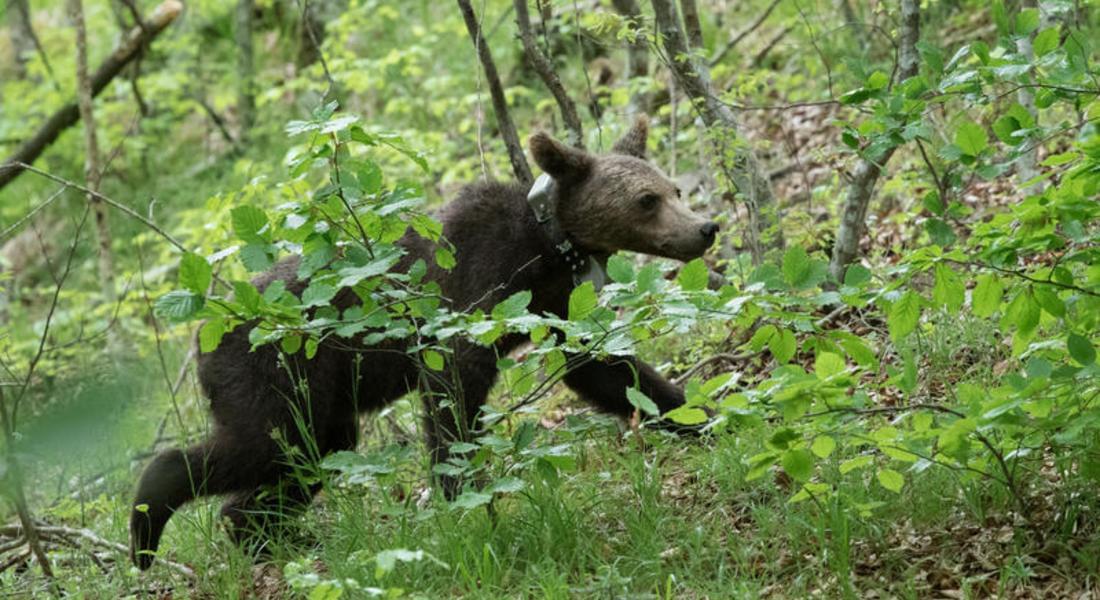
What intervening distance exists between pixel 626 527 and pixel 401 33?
35.0 ft

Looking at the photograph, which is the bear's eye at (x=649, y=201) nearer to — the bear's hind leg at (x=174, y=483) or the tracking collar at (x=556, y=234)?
the tracking collar at (x=556, y=234)

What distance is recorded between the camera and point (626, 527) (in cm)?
458

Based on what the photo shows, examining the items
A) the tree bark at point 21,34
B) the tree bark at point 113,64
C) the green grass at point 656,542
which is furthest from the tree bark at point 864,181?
the tree bark at point 21,34

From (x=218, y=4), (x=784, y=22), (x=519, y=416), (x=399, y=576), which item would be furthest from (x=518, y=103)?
(x=399, y=576)

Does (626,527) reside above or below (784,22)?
below

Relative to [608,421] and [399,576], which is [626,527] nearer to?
[608,421]

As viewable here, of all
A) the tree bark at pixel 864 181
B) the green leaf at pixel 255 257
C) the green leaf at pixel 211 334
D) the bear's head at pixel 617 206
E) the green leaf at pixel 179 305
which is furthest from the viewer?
the tree bark at pixel 864 181

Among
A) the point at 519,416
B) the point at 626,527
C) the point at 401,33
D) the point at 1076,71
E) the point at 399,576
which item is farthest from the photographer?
the point at 401,33

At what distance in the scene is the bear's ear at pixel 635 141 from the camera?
6.39 m

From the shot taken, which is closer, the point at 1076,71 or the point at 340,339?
the point at 1076,71

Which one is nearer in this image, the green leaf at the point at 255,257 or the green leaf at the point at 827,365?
the green leaf at the point at 827,365

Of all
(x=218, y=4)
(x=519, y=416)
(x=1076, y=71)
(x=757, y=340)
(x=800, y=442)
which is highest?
(x=218, y=4)

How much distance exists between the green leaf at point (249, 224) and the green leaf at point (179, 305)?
1.20ft

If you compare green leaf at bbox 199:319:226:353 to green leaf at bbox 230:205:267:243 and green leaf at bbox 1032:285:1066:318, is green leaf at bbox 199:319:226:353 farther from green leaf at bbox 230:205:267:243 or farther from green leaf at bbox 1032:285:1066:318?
green leaf at bbox 1032:285:1066:318
